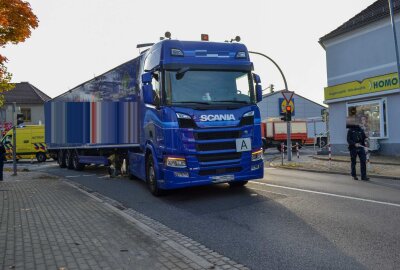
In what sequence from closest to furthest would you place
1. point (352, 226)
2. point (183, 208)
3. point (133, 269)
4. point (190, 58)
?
point (133, 269) < point (352, 226) < point (183, 208) < point (190, 58)

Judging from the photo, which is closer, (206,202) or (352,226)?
(352,226)

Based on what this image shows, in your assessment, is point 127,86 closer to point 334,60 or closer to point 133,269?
point 133,269

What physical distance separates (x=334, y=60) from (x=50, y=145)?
16575mm

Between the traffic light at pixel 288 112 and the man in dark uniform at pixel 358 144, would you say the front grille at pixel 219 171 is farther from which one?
the traffic light at pixel 288 112

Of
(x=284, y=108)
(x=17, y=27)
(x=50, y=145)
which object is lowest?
(x=50, y=145)

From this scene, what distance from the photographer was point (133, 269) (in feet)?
15.4

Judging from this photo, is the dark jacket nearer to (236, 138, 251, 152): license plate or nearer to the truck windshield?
the truck windshield

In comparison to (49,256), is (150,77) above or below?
above

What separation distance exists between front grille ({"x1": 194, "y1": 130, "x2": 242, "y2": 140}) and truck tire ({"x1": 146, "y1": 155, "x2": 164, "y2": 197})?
5.57 ft

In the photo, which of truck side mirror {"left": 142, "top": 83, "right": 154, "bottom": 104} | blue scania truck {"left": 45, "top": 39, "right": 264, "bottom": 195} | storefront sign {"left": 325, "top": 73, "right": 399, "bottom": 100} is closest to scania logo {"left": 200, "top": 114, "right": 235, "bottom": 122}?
blue scania truck {"left": 45, "top": 39, "right": 264, "bottom": 195}

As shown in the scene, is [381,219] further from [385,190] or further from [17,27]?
[17,27]

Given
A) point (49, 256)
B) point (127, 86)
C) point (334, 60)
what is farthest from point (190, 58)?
point (334, 60)

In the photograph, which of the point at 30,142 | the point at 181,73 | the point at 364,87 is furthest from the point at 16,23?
the point at 30,142

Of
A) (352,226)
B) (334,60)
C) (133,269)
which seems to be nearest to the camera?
(133,269)
